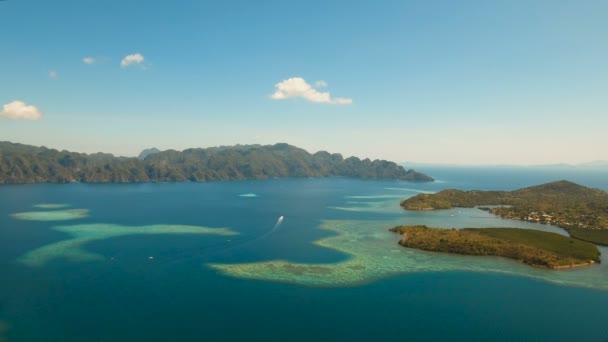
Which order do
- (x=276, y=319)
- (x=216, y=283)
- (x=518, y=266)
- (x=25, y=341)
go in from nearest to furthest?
1. (x=25, y=341)
2. (x=276, y=319)
3. (x=216, y=283)
4. (x=518, y=266)

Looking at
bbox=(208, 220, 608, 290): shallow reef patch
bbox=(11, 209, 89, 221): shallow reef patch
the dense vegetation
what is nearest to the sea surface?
bbox=(208, 220, 608, 290): shallow reef patch

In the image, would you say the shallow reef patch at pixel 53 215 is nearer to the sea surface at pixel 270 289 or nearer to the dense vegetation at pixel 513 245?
the sea surface at pixel 270 289

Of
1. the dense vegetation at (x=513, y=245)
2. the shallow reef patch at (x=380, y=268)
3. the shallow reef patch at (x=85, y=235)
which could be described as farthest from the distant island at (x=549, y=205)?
the shallow reef patch at (x=85, y=235)

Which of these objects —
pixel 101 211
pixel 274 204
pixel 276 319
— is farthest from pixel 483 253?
pixel 101 211

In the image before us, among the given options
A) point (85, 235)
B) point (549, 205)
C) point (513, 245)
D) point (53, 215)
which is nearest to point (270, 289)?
point (513, 245)

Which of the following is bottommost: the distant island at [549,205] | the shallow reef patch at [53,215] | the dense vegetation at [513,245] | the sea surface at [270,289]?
the sea surface at [270,289]

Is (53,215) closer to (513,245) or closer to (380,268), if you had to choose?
(380,268)

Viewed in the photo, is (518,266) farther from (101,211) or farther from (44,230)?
(101,211)

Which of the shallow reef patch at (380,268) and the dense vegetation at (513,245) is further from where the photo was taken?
the dense vegetation at (513,245)
